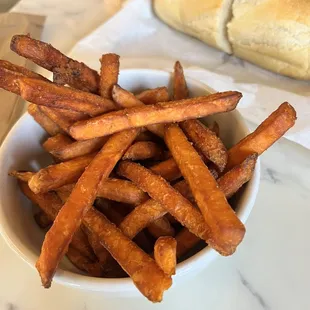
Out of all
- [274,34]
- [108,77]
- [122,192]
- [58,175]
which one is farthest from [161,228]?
[274,34]

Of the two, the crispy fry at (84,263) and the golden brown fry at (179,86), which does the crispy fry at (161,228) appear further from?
the golden brown fry at (179,86)

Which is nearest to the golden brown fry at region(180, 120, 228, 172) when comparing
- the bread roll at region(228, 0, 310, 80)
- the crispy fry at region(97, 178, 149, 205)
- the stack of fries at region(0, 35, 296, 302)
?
the stack of fries at region(0, 35, 296, 302)

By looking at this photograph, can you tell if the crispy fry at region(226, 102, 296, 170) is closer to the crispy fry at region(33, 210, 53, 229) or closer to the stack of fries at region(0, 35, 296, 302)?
the stack of fries at region(0, 35, 296, 302)

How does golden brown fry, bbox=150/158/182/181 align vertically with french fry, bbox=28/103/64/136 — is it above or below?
above

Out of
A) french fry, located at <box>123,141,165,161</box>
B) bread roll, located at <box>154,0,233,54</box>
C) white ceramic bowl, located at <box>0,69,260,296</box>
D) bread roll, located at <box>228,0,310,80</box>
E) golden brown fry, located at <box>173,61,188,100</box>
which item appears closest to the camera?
white ceramic bowl, located at <box>0,69,260,296</box>

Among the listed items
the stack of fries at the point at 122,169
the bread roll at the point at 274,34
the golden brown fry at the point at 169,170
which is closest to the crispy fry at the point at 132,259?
the stack of fries at the point at 122,169

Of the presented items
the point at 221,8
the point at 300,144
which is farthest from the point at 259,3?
the point at 300,144

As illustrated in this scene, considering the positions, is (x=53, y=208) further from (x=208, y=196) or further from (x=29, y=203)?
(x=208, y=196)
